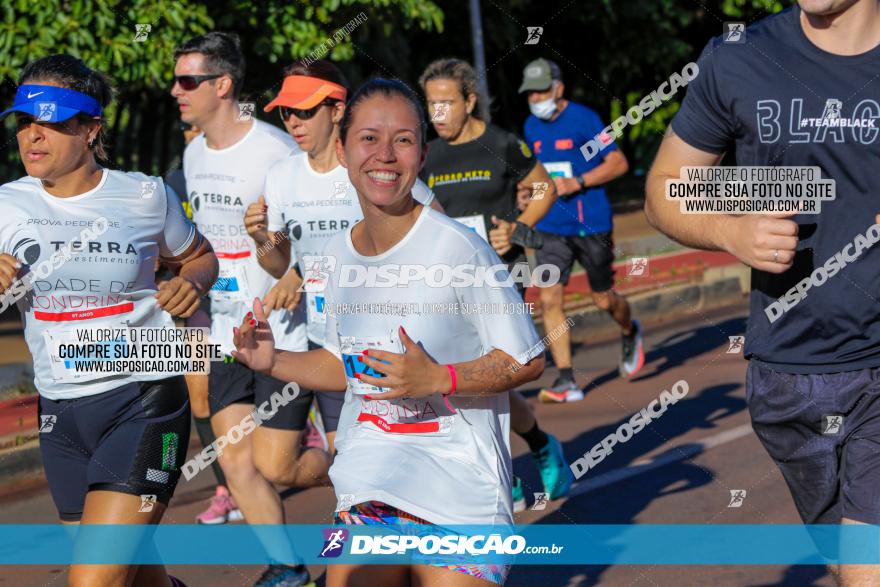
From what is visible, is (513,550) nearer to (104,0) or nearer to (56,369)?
(56,369)

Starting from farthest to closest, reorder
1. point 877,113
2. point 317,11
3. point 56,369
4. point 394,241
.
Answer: point 317,11
point 56,369
point 394,241
point 877,113

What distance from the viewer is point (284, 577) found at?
564 cm

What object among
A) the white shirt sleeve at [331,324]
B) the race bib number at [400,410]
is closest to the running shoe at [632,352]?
the white shirt sleeve at [331,324]

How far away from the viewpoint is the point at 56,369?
4.33 metres

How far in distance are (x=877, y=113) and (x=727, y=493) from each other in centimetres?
384

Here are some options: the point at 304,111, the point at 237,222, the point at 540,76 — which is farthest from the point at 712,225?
the point at 540,76

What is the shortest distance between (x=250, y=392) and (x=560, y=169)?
4.55 meters

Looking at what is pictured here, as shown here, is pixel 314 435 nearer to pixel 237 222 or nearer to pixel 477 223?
pixel 477 223

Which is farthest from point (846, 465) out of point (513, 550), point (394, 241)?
point (394, 241)

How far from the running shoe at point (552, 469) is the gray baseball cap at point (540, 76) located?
3840 millimetres

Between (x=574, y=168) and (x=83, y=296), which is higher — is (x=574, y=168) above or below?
below

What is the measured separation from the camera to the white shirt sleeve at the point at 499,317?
362 centimetres

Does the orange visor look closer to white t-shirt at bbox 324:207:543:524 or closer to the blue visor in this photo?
the blue visor

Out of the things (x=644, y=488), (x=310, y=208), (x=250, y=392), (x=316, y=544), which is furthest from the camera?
(x=644, y=488)
